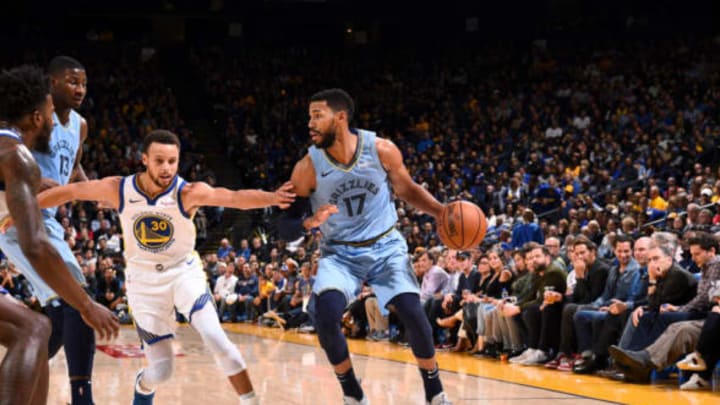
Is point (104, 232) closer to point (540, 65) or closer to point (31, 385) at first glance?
point (540, 65)

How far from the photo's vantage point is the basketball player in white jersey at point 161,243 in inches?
219

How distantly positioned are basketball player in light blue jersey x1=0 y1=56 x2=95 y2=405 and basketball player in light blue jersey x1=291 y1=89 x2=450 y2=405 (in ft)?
4.42

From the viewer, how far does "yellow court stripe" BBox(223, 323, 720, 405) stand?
24.4ft

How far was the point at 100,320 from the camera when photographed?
3.75m

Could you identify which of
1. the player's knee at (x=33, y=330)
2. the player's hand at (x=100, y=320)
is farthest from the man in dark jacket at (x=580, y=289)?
the player's knee at (x=33, y=330)

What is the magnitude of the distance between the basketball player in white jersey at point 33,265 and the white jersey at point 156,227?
1.73m

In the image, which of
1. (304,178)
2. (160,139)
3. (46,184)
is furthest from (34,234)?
(304,178)

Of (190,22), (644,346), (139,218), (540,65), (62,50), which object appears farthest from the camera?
(190,22)

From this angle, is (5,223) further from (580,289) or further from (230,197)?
(580,289)

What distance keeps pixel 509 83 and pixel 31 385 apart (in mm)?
22957

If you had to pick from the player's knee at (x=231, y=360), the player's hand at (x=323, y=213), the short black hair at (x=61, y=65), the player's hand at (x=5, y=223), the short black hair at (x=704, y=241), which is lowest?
the player's knee at (x=231, y=360)

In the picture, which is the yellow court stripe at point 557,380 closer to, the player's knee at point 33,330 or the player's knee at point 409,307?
the player's knee at point 409,307

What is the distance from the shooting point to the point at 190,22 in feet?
101

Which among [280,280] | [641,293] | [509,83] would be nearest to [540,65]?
[509,83]
